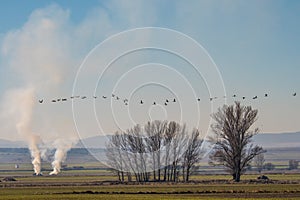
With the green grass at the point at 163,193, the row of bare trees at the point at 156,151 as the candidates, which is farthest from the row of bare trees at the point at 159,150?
the green grass at the point at 163,193

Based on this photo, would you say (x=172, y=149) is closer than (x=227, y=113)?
No

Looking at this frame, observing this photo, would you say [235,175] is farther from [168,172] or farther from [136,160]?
[136,160]

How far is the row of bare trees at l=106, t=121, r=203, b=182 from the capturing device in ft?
394

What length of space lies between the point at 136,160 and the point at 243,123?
26560 mm

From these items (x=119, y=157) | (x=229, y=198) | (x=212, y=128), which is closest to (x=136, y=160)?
(x=119, y=157)

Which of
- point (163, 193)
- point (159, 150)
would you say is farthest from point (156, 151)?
point (163, 193)

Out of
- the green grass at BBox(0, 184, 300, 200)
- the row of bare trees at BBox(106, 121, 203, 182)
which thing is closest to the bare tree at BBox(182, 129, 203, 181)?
the row of bare trees at BBox(106, 121, 203, 182)

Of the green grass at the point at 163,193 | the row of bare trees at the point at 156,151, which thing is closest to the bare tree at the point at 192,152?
the row of bare trees at the point at 156,151

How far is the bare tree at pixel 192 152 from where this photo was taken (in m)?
121

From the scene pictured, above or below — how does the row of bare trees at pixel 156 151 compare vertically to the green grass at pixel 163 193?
above

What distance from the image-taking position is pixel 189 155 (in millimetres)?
122000

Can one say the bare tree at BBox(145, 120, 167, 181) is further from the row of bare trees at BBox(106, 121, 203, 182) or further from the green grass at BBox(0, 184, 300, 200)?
the green grass at BBox(0, 184, 300, 200)

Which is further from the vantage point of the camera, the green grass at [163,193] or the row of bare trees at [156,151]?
the row of bare trees at [156,151]

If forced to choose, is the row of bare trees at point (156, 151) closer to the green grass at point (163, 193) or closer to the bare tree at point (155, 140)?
the bare tree at point (155, 140)
